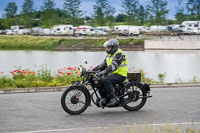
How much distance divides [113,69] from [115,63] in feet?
0.48

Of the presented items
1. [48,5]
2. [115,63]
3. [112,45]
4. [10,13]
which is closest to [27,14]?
[48,5]

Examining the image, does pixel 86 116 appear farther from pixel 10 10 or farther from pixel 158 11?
pixel 10 10

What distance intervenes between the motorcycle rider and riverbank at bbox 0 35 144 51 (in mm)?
65184

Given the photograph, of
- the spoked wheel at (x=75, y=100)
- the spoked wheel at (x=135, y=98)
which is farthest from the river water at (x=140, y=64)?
the spoked wheel at (x=75, y=100)

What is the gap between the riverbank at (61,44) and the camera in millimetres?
76000

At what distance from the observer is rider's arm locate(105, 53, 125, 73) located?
9039 mm

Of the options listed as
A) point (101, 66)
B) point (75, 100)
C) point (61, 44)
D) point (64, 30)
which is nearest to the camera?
point (75, 100)

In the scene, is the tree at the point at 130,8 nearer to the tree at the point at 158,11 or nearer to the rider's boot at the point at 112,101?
the tree at the point at 158,11

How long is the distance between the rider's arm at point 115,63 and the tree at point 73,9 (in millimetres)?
112792

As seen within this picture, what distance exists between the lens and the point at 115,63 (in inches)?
357

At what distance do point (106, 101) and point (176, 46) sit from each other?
61839 mm

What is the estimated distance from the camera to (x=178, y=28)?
306ft

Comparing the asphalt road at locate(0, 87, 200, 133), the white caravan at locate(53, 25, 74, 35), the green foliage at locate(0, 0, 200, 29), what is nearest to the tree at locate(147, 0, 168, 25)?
the green foliage at locate(0, 0, 200, 29)

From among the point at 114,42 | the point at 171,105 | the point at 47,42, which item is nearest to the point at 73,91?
the point at 114,42
